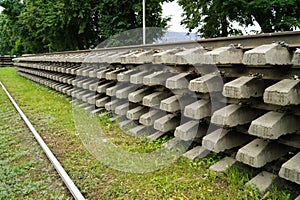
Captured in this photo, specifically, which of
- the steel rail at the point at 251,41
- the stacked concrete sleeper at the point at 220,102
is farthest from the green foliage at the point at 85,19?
the steel rail at the point at 251,41

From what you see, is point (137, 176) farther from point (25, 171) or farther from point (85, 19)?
point (85, 19)

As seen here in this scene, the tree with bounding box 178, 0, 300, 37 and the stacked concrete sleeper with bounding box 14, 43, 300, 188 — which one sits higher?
the tree with bounding box 178, 0, 300, 37

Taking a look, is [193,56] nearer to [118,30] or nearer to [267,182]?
[267,182]

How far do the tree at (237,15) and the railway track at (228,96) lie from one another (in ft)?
36.8

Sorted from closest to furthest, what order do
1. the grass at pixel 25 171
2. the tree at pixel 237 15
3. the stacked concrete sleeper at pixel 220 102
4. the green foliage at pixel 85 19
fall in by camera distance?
the stacked concrete sleeper at pixel 220 102 → the grass at pixel 25 171 → the tree at pixel 237 15 → the green foliage at pixel 85 19

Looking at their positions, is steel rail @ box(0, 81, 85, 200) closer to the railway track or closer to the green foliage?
the railway track

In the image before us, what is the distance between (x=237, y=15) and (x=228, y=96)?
543 inches

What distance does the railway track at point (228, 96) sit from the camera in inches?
68.0

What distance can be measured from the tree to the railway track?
442 inches

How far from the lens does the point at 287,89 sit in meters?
1.62

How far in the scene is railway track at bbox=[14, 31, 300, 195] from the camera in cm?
173

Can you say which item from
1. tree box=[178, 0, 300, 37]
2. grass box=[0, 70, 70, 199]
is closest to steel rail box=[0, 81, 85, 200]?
grass box=[0, 70, 70, 199]

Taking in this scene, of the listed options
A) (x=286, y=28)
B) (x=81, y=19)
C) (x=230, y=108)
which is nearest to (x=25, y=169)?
(x=230, y=108)

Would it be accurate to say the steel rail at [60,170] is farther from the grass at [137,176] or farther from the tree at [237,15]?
the tree at [237,15]
